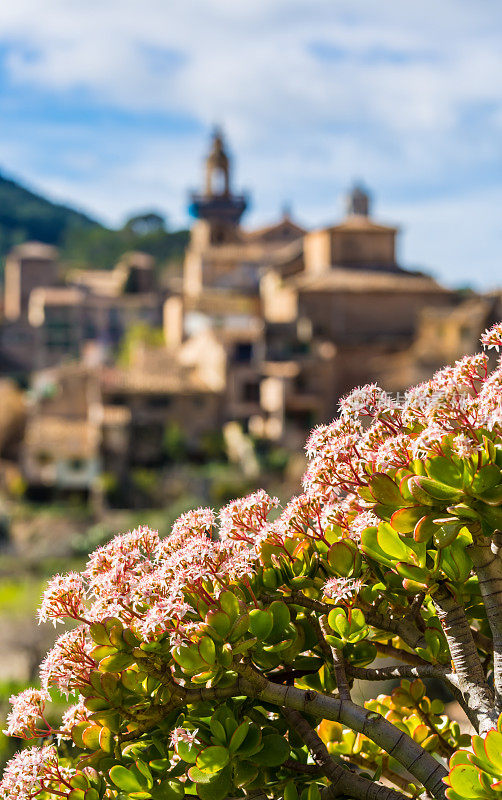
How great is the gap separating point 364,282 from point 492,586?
39458 millimetres

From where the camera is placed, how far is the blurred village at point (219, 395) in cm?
Answer: 3372

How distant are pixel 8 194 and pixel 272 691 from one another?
9102 cm

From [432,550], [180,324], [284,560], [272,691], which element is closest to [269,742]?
[272,691]

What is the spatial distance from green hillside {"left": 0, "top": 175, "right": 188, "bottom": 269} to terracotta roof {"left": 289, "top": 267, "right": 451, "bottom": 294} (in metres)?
48.4

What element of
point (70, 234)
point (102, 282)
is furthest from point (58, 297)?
point (70, 234)

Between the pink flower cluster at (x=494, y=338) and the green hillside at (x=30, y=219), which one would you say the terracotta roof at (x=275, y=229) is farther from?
the pink flower cluster at (x=494, y=338)

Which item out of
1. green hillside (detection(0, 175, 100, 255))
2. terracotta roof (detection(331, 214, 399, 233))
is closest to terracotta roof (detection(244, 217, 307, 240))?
terracotta roof (detection(331, 214, 399, 233))

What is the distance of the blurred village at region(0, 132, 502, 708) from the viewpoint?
111 feet

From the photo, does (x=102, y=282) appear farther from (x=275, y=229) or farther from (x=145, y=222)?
(x=145, y=222)

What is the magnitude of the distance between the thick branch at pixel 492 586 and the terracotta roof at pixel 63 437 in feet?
109

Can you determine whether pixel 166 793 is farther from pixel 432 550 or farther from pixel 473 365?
pixel 473 365

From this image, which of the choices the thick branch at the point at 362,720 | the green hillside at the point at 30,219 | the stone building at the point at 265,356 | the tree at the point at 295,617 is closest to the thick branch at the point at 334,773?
the tree at the point at 295,617

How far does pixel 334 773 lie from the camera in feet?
7.83

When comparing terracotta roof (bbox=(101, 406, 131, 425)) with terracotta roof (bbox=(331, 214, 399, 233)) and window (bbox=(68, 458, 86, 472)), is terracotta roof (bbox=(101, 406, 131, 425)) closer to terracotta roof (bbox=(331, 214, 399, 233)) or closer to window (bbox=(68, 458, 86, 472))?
window (bbox=(68, 458, 86, 472))
